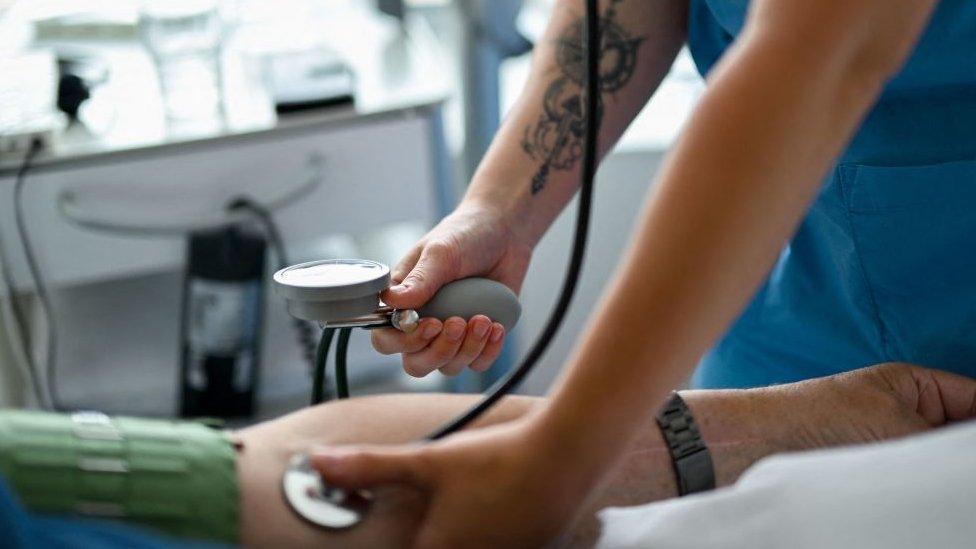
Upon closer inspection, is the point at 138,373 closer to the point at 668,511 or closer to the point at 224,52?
the point at 224,52

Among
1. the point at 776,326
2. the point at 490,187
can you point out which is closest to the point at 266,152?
the point at 490,187

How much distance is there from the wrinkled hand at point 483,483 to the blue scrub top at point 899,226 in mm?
447

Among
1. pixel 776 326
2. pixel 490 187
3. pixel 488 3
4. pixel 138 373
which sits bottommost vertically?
pixel 138 373

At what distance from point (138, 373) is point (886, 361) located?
1.26 meters

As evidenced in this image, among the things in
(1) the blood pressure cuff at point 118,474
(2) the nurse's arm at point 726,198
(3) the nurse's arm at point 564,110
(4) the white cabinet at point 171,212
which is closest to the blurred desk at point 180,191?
(4) the white cabinet at point 171,212

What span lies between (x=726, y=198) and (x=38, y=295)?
1.42m

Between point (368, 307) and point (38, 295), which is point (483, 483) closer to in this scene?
point (368, 307)

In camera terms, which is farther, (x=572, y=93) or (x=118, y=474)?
(x=572, y=93)

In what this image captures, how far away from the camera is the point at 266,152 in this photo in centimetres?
179

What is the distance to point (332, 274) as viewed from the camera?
86cm

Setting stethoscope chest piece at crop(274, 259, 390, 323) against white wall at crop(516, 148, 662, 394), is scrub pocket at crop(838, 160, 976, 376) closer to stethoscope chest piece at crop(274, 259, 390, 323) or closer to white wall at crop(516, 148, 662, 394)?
stethoscope chest piece at crop(274, 259, 390, 323)

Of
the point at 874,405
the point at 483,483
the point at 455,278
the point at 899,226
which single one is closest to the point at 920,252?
the point at 899,226

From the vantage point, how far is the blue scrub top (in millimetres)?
965

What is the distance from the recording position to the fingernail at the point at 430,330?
3.08 feet
